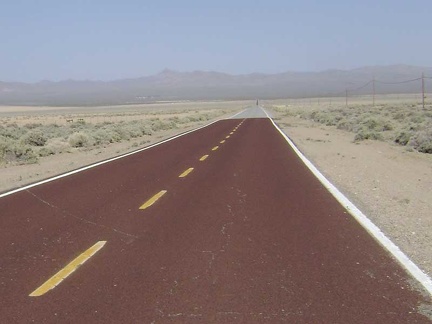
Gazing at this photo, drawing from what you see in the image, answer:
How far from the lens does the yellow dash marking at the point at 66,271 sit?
5758 mm

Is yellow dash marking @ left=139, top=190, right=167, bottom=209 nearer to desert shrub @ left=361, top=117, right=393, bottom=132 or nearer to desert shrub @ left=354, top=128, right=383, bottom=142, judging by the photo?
desert shrub @ left=354, top=128, right=383, bottom=142

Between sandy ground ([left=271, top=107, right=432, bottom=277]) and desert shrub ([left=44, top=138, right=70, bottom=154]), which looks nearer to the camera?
sandy ground ([left=271, top=107, right=432, bottom=277])

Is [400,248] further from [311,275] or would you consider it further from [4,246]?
[4,246]

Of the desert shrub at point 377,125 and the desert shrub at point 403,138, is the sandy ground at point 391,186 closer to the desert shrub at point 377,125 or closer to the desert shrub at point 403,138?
the desert shrub at point 403,138

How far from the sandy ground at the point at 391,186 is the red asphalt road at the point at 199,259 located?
532mm

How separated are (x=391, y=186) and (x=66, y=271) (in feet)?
28.6

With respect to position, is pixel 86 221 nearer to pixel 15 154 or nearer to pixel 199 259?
pixel 199 259

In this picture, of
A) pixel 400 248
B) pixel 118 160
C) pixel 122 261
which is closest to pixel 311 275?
pixel 400 248

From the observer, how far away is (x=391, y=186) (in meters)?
12.8

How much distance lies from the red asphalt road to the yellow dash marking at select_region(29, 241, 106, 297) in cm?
9

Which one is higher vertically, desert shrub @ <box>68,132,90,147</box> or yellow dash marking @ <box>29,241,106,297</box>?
yellow dash marking @ <box>29,241,106,297</box>

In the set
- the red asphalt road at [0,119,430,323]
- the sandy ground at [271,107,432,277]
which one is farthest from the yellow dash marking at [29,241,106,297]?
the sandy ground at [271,107,432,277]

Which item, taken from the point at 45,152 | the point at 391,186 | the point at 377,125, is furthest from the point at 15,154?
the point at 377,125

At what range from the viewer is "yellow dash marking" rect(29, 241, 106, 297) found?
5758mm
